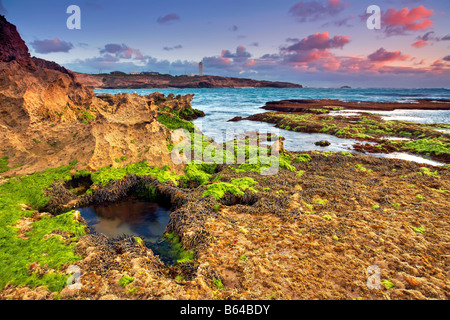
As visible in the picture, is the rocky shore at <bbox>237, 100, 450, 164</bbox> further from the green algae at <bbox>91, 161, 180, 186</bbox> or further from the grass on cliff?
the grass on cliff

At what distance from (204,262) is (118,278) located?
5.14 feet

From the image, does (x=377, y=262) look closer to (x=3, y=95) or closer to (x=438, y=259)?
(x=438, y=259)

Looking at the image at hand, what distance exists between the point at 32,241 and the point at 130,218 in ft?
8.13

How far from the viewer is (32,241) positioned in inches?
193

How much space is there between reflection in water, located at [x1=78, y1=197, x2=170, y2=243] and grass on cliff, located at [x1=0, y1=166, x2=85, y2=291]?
93cm

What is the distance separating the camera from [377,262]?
460 cm

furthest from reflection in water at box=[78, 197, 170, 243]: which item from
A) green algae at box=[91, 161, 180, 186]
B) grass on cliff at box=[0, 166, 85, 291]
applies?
green algae at box=[91, 161, 180, 186]

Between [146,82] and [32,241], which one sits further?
[146,82]

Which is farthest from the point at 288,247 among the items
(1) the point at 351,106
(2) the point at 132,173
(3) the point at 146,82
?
(3) the point at 146,82

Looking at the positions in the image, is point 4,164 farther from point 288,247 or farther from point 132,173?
point 288,247

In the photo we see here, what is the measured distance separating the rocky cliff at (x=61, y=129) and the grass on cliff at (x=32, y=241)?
1.94 metres

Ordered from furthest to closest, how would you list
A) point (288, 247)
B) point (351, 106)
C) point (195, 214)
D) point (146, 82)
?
point (146, 82) → point (351, 106) → point (195, 214) → point (288, 247)
